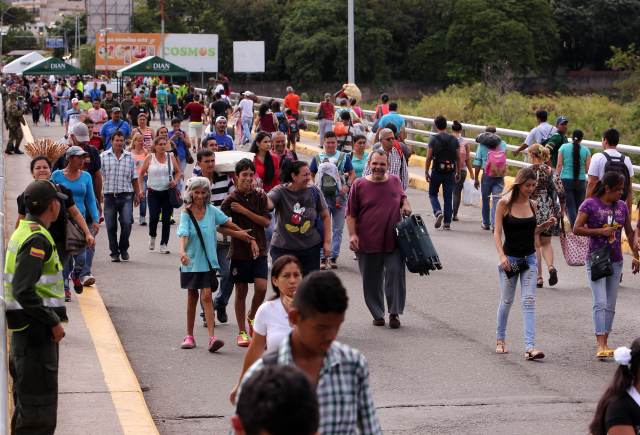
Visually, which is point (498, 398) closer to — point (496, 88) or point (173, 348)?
point (173, 348)

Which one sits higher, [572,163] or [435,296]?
[572,163]

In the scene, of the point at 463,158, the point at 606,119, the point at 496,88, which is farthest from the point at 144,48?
the point at 463,158

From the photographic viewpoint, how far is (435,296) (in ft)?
45.3

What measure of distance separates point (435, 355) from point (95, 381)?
3.03m

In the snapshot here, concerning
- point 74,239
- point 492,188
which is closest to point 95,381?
point 74,239

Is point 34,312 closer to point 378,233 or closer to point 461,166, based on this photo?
point 378,233

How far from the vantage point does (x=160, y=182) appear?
53.3 feet

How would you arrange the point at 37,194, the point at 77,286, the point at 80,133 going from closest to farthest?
1. the point at 37,194
2. the point at 77,286
3. the point at 80,133

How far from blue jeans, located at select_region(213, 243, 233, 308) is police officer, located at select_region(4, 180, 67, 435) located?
184 inches

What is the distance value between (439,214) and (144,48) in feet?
198

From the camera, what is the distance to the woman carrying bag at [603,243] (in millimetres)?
10594

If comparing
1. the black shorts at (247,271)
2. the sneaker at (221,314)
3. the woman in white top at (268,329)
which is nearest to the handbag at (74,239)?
the black shorts at (247,271)

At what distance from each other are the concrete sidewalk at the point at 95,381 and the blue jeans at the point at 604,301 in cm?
393

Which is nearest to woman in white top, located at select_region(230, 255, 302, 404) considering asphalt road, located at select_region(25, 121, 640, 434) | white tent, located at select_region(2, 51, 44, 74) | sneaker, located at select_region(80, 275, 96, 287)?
asphalt road, located at select_region(25, 121, 640, 434)
